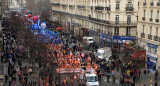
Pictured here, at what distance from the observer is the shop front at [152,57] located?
38250mm

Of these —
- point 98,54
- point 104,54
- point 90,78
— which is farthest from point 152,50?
point 90,78

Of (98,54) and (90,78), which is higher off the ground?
(90,78)

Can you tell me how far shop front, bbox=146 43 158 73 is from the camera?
1506 inches

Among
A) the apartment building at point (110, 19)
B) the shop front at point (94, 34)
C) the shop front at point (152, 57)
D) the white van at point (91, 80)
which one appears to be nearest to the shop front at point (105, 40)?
the apartment building at point (110, 19)

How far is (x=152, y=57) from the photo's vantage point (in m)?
38.8

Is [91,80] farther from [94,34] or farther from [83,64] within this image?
[94,34]

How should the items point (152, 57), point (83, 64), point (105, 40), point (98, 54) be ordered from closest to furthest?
point (83, 64) → point (152, 57) → point (98, 54) → point (105, 40)

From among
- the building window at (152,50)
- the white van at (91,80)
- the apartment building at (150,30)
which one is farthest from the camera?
the building window at (152,50)

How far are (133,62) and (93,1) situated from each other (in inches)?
1253

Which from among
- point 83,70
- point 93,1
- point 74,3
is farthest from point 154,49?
point 74,3

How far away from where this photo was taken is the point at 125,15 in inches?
2089

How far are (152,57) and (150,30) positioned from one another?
3527 millimetres

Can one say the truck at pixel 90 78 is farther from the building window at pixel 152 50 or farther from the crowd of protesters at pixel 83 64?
the building window at pixel 152 50

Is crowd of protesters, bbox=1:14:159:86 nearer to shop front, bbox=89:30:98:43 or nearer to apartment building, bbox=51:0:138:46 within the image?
apartment building, bbox=51:0:138:46
